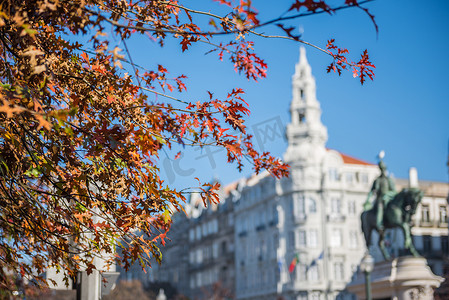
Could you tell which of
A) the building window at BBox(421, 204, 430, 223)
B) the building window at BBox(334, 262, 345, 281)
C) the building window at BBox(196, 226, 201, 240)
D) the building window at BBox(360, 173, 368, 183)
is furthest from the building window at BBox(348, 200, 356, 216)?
the building window at BBox(196, 226, 201, 240)

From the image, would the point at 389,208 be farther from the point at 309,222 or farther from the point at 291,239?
the point at 291,239

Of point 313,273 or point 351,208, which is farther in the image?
point 351,208

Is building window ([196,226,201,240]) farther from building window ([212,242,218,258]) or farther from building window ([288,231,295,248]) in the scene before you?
building window ([288,231,295,248])

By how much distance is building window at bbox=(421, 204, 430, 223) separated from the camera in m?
72.9

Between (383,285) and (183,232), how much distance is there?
250ft

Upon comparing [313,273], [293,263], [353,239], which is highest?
[353,239]

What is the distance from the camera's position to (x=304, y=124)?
7556 cm

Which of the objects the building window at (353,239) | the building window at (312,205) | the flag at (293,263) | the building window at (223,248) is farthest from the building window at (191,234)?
the building window at (353,239)

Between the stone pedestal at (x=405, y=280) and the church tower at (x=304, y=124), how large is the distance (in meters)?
44.3

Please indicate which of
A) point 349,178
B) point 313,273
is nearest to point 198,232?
point 349,178

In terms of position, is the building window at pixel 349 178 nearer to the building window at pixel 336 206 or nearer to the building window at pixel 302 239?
the building window at pixel 336 206

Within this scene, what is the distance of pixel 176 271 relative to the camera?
338 feet

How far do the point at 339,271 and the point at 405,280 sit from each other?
4222 centimetres

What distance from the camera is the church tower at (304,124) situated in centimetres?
7338
